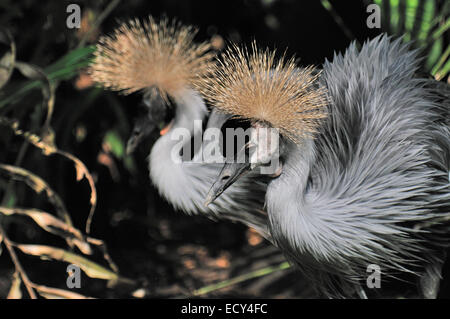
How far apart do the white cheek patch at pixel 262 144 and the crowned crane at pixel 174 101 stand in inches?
7.3

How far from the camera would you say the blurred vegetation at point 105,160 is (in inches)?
54.0

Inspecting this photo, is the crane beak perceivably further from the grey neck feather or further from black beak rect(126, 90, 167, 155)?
black beak rect(126, 90, 167, 155)

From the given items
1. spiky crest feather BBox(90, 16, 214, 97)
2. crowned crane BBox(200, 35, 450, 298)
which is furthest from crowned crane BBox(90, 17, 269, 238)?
crowned crane BBox(200, 35, 450, 298)

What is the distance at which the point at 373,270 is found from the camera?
112cm

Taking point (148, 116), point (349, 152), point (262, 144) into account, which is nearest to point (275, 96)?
point (262, 144)

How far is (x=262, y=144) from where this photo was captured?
1025 mm

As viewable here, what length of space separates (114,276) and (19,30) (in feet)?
3.68

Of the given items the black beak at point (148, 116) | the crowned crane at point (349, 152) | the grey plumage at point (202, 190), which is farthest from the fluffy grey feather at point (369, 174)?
the black beak at point (148, 116)

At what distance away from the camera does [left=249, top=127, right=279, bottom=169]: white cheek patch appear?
102 centimetres

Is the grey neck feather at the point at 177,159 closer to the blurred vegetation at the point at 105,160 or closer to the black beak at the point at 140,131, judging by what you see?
the black beak at the point at 140,131

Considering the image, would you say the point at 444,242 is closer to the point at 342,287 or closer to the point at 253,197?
the point at 342,287

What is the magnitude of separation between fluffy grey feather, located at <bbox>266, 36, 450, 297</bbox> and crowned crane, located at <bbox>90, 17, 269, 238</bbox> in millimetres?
168

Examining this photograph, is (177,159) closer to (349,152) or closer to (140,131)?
(140,131)

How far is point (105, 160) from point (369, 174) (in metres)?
1.29
